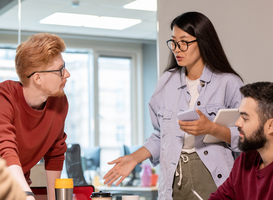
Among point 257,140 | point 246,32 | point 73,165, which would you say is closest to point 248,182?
point 257,140

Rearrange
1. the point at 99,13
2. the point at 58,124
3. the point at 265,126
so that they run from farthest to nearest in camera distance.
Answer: the point at 99,13, the point at 58,124, the point at 265,126

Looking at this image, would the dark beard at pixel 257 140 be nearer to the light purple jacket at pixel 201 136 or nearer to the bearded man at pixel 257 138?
the bearded man at pixel 257 138

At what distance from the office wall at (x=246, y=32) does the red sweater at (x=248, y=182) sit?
0.67m

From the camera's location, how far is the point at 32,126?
1.61 m

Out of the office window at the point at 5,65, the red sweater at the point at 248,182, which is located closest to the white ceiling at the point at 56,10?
the office window at the point at 5,65

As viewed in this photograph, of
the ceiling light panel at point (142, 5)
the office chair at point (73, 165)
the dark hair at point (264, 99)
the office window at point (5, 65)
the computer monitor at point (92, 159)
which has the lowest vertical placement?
the computer monitor at point (92, 159)

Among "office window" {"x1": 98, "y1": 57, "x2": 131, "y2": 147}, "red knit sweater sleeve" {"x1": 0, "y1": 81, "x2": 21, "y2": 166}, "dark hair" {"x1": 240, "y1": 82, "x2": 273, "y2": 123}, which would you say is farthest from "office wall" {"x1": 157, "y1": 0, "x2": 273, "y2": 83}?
"office window" {"x1": 98, "y1": 57, "x2": 131, "y2": 147}

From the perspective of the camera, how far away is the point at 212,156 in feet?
5.82

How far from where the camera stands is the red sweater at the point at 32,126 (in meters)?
1.49

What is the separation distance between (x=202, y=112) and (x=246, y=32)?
0.67 m

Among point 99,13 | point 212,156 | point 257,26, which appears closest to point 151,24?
point 99,13

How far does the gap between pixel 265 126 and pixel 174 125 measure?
1.87ft

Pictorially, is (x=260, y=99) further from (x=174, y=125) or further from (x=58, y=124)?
(x=58, y=124)

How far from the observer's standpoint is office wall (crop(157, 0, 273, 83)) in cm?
205
